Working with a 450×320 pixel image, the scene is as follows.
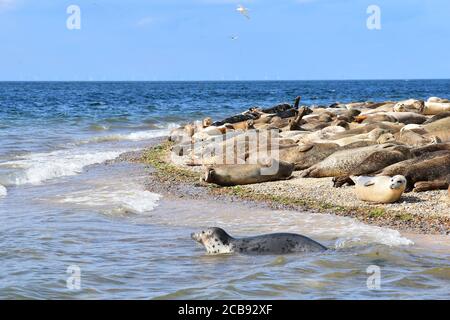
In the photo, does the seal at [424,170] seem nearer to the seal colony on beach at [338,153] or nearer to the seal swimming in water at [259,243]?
the seal colony on beach at [338,153]

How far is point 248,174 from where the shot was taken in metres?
13.0

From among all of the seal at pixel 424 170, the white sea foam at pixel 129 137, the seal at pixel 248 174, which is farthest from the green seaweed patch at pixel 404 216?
the white sea foam at pixel 129 137

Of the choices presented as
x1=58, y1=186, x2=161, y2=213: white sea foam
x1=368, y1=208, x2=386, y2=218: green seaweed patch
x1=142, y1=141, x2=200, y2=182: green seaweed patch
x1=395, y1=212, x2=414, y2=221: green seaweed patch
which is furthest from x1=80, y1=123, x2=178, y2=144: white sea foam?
x1=395, y1=212, x2=414, y2=221: green seaweed patch

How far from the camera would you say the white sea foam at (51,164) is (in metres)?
14.9

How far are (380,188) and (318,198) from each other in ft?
3.67

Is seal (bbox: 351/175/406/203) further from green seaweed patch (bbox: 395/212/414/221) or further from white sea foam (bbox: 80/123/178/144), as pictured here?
white sea foam (bbox: 80/123/178/144)

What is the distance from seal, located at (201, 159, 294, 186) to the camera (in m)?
13.0

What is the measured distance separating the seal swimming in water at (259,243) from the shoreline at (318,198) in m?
1.81

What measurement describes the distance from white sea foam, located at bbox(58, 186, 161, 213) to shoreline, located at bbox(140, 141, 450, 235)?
50 cm

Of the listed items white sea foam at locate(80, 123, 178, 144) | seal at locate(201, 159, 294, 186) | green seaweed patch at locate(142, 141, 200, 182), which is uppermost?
seal at locate(201, 159, 294, 186)

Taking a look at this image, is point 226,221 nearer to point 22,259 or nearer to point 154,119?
point 22,259

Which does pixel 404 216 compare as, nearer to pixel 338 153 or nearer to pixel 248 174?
pixel 338 153

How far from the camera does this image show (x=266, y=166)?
1320cm
